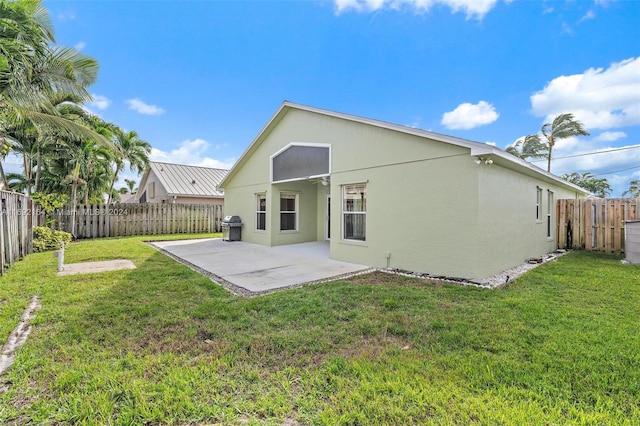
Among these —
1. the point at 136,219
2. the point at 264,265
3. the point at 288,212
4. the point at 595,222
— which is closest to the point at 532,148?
the point at 595,222

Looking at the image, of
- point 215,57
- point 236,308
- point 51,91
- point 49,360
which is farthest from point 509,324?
point 215,57

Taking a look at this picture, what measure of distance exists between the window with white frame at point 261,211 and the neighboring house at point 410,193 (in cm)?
49

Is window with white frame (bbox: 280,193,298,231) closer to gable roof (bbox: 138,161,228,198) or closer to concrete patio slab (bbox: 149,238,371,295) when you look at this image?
concrete patio slab (bbox: 149,238,371,295)

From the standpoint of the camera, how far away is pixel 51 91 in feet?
25.9

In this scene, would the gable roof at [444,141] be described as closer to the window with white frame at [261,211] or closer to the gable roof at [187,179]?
the window with white frame at [261,211]

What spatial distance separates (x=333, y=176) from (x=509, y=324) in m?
5.90

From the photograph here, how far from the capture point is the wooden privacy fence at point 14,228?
677cm

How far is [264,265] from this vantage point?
26.2 feet

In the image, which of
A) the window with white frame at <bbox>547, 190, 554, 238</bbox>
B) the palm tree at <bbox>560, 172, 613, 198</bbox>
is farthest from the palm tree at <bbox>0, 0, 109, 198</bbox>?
the palm tree at <bbox>560, 172, 613, 198</bbox>

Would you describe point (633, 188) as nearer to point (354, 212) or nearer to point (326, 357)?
point (354, 212)

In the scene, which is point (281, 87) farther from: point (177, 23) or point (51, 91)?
point (51, 91)

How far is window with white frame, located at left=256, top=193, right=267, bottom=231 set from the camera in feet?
39.9

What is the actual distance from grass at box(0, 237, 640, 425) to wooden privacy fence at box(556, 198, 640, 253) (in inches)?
248

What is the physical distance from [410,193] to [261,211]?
23.5 feet
